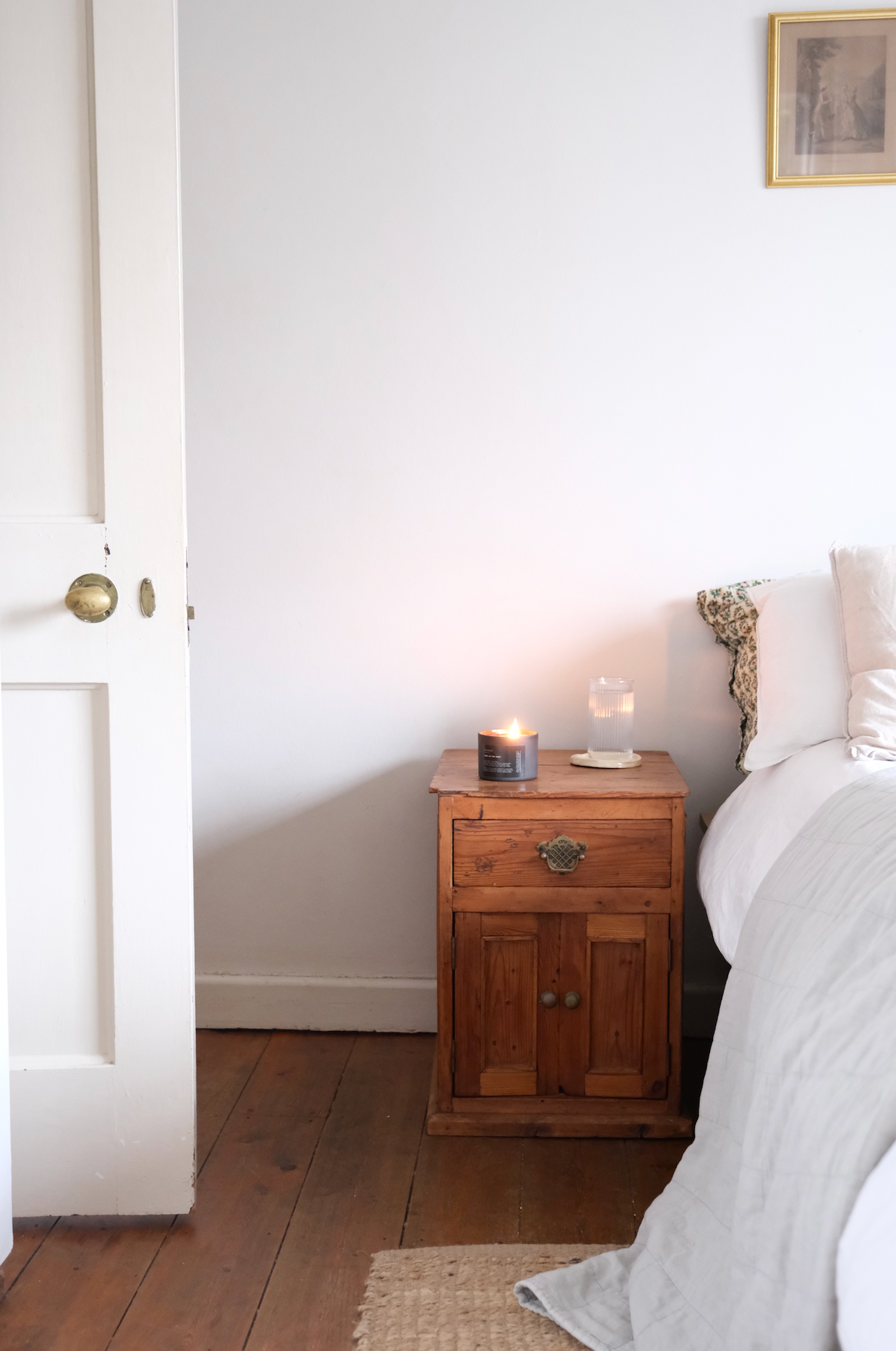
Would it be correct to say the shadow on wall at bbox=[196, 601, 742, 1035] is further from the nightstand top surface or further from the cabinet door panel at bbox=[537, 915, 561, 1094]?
the cabinet door panel at bbox=[537, 915, 561, 1094]

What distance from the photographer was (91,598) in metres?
1.38

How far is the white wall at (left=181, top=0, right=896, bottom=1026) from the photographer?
6.49 feet

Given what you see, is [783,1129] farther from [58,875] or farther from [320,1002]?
[320,1002]

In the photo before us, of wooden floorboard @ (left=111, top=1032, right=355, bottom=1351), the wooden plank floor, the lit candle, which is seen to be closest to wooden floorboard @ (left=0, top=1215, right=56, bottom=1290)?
the wooden plank floor

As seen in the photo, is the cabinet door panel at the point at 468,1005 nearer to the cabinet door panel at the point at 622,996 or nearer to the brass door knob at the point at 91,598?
the cabinet door panel at the point at 622,996

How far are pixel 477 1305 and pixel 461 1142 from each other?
44 cm

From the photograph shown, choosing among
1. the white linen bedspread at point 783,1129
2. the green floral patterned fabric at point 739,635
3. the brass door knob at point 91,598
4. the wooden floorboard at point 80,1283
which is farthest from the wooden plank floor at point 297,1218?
the brass door knob at point 91,598

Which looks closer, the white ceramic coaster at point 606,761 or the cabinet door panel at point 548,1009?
the cabinet door panel at point 548,1009

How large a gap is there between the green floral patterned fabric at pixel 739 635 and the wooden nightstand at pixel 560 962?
0.28 meters

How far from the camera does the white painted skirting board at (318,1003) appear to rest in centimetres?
214

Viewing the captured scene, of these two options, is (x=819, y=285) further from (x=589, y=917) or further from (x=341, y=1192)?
(x=341, y=1192)

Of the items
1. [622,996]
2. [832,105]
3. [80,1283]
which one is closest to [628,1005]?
[622,996]

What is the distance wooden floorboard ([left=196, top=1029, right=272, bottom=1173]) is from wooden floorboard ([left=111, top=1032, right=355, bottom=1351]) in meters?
0.02

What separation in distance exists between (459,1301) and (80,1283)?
51 centimetres
